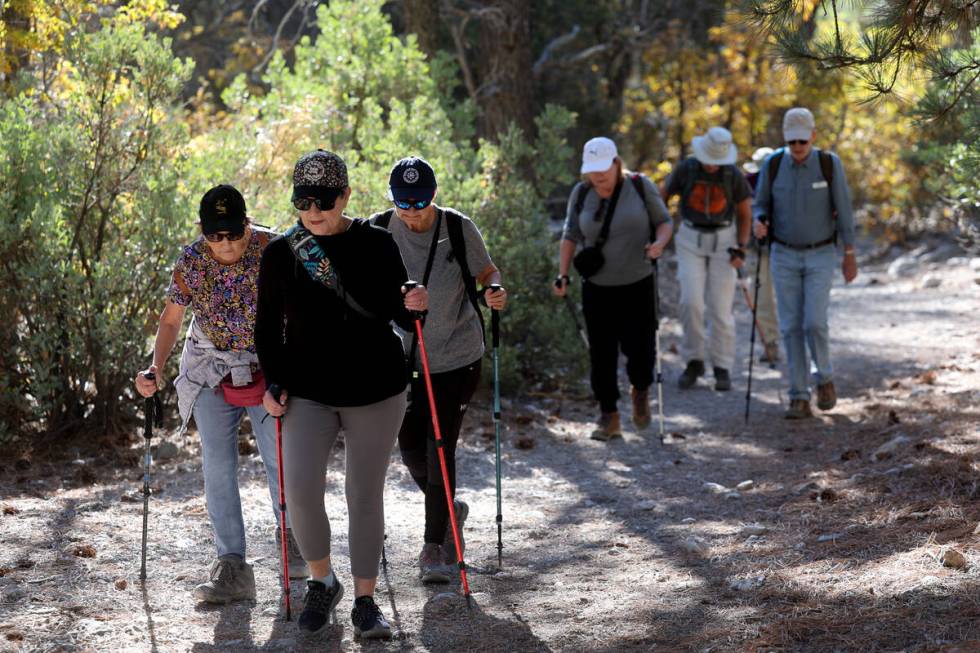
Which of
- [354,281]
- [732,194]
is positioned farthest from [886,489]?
[732,194]

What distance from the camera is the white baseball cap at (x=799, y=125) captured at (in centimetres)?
987

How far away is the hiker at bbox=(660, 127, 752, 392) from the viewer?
1156 centimetres

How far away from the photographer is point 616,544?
707cm

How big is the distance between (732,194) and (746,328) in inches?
177

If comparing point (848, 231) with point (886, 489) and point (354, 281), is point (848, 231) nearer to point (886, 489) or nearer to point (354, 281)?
point (886, 489)

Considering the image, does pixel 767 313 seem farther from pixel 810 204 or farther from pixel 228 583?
pixel 228 583

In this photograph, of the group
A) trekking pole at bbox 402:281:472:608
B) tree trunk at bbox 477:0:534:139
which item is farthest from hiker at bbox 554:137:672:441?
tree trunk at bbox 477:0:534:139

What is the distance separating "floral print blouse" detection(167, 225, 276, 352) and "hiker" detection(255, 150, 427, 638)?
0.61 m

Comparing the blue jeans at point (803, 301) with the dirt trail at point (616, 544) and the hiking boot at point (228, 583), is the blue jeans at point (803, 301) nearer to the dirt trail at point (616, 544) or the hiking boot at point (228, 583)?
the dirt trail at point (616, 544)

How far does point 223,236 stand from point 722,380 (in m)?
7.43

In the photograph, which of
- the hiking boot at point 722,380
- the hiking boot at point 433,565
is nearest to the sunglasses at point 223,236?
the hiking boot at point 433,565

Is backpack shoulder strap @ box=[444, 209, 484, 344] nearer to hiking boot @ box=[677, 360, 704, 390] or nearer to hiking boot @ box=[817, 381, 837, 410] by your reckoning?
hiking boot @ box=[817, 381, 837, 410]

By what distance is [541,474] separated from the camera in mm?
8969

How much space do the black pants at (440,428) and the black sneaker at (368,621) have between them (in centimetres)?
103
